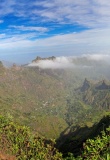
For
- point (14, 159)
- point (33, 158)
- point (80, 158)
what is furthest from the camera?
point (14, 159)

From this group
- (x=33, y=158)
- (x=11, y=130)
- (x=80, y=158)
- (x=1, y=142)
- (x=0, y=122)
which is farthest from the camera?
(x=0, y=122)

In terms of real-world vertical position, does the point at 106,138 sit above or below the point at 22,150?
above

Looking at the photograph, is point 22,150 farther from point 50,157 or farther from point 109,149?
point 109,149

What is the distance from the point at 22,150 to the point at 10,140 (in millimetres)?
9816

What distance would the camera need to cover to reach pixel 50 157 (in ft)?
263

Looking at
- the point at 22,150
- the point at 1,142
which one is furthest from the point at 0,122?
the point at 22,150

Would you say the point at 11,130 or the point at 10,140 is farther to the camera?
the point at 11,130

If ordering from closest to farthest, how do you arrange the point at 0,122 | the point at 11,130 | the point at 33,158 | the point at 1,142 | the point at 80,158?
the point at 80,158
the point at 33,158
the point at 1,142
the point at 11,130
the point at 0,122

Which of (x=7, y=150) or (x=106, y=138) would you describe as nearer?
(x=106, y=138)

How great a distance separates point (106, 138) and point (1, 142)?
70881mm

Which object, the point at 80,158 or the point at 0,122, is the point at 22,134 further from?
the point at 80,158

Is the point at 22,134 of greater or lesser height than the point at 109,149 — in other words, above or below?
below

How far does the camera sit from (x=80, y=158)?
31125 mm

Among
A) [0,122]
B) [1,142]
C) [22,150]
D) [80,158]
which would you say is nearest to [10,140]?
[1,142]
